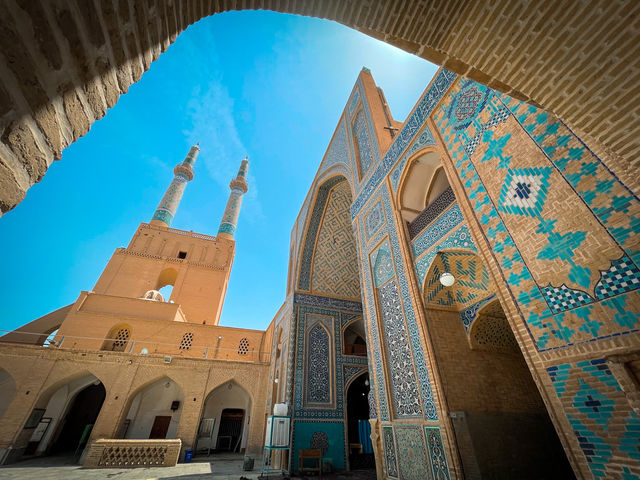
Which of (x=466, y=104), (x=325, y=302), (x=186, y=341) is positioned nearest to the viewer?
(x=466, y=104)

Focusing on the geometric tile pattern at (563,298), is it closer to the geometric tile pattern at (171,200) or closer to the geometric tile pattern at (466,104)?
the geometric tile pattern at (466,104)

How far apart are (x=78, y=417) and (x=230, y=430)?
5954 mm

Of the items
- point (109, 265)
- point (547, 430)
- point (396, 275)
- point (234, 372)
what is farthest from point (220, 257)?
point (547, 430)

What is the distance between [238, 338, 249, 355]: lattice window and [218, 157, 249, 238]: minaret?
30.2 ft

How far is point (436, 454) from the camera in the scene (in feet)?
10.2

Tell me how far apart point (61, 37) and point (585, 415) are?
325 cm

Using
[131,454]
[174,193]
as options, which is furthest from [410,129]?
[174,193]

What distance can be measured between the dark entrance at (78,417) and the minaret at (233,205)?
35.4 feet

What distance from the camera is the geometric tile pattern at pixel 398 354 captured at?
3.69 m

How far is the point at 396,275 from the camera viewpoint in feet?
14.7

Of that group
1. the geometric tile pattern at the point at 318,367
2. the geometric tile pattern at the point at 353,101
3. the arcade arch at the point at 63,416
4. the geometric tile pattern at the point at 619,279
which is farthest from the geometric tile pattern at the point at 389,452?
the arcade arch at the point at 63,416

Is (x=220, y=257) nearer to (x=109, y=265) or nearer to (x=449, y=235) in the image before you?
(x=109, y=265)

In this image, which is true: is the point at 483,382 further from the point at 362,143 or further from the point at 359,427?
the point at 359,427

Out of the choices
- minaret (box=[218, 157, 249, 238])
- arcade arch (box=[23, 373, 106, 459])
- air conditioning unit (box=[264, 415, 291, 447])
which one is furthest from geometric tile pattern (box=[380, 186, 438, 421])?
minaret (box=[218, 157, 249, 238])
